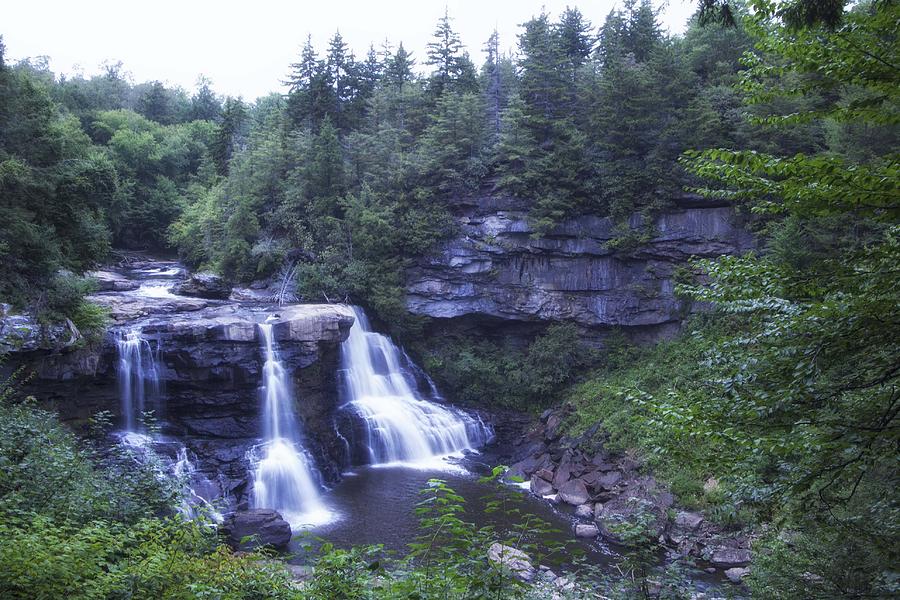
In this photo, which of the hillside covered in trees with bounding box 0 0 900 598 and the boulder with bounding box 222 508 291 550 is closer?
the hillside covered in trees with bounding box 0 0 900 598

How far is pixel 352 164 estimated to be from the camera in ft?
86.0

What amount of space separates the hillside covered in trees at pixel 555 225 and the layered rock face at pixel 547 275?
2.11 feet

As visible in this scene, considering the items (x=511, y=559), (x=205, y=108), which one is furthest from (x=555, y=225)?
(x=205, y=108)

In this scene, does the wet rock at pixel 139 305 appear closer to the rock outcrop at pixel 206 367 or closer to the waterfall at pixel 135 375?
the rock outcrop at pixel 206 367

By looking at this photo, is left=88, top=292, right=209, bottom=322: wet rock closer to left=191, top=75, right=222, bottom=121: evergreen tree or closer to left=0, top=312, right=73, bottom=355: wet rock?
left=0, top=312, right=73, bottom=355: wet rock

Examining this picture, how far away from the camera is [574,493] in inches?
657

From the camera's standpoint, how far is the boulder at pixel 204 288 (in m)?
21.9

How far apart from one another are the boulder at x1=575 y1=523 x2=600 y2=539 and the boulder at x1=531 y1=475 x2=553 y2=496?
221 centimetres

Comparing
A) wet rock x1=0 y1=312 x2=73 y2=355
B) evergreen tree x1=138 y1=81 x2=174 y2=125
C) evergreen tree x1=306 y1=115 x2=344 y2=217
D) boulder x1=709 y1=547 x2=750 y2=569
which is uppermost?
evergreen tree x1=138 y1=81 x2=174 y2=125

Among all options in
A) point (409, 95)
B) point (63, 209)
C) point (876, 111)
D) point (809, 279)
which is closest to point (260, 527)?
point (63, 209)

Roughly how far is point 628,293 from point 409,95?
570 inches

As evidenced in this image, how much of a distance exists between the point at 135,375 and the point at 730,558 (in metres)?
16.3

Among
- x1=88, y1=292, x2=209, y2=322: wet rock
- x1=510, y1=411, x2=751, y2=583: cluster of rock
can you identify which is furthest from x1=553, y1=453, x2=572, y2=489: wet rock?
x1=88, y1=292, x2=209, y2=322: wet rock

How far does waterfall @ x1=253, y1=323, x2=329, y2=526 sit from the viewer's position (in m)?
15.7
